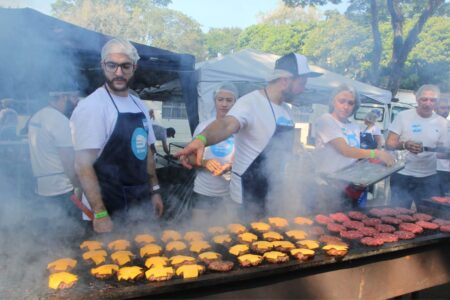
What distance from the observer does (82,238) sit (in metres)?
2.24

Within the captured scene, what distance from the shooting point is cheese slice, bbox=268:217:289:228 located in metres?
2.67

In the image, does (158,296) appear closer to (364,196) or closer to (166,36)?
(364,196)

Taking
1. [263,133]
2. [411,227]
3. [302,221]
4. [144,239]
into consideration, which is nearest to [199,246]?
[144,239]

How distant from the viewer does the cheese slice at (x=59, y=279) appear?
157 cm

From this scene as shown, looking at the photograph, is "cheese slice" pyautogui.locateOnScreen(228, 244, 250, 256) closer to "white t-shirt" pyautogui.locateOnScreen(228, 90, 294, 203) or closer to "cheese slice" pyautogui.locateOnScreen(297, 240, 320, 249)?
"cheese slice" pyautogui.locateOnScreen(297, 240, 320, 249)

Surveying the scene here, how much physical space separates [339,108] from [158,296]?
8.55 feet

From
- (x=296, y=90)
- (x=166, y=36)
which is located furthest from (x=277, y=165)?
(x=166, y=36)

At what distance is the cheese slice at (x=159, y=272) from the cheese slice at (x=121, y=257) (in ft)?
0.68

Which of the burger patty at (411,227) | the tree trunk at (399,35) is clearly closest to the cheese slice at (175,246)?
the burger patty at (411,227)

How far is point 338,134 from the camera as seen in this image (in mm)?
3453

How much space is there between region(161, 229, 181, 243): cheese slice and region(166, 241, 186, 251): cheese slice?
9 centimetres

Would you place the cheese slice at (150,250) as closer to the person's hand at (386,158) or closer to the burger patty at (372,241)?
the burger patty at (372,241)

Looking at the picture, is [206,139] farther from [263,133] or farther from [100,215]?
[100,215]

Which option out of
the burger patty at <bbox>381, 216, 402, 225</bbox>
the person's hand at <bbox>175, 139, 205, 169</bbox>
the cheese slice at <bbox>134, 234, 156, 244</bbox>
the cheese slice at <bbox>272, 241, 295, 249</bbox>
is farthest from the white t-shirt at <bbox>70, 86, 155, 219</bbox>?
the burger patty at <bbox>381, 216, 402, 225</bbox>
